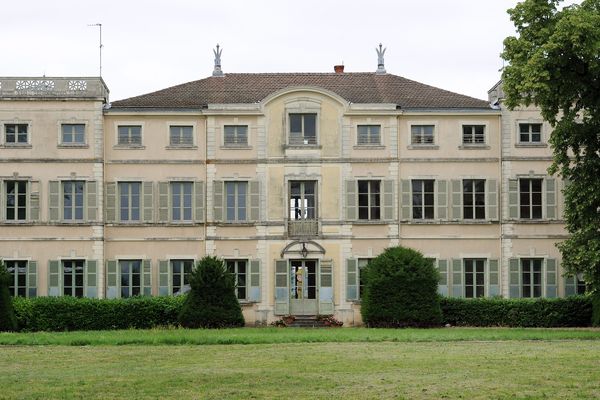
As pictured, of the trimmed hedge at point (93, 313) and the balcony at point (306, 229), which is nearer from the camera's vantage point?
the trimmed hedge at point (93, 313)

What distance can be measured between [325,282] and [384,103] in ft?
22.8

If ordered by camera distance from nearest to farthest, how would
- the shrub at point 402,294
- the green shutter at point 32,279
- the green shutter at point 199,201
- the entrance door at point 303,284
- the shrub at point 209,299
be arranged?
the shrub at point 209,299
the shrub at point 402,294
the green shutter at point 32,279
the entrance door at point 303,284
the green shutter at point 199,201

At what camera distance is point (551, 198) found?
43844 millimetres

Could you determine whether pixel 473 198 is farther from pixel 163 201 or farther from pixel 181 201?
pixel 163 201

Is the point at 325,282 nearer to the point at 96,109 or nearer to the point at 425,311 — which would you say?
the point at 425,311

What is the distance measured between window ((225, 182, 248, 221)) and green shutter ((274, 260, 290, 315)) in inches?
87.9

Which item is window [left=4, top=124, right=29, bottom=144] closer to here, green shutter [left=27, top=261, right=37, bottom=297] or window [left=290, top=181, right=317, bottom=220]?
green shutter [left=27, top=261, right=37, bottom=297]

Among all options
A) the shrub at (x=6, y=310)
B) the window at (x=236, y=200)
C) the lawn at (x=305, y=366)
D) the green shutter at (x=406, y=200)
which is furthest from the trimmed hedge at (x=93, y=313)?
the green shutter at (x=406, y=200)

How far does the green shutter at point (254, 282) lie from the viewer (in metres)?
43.6

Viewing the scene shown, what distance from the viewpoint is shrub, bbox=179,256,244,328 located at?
3975cm

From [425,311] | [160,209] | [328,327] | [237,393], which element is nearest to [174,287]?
[160,209]

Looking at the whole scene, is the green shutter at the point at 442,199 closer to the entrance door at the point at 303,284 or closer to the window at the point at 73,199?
the entrance door at the point at 303,284

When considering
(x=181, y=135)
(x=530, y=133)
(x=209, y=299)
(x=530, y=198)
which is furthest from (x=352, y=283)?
(x=530, y=133)

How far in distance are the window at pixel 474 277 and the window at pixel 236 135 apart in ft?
30.7
